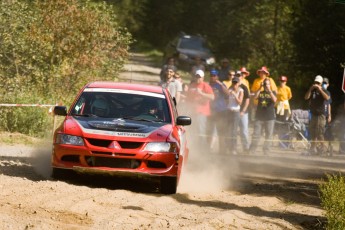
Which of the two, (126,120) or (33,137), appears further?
(33,137)

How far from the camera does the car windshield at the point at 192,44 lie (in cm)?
5850

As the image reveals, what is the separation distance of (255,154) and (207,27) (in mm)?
52790

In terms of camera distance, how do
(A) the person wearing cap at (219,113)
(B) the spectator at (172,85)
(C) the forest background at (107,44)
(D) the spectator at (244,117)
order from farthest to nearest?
(C) the forest background at (107,44) → (D) the spectator at (244,117) → (A) the person wearing cap at (219,113) → (B) the spectator at (172,85)

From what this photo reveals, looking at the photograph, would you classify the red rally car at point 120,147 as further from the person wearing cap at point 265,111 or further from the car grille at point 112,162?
the person wearing cap at point 265,111

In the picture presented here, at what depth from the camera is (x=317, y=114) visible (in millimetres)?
24766

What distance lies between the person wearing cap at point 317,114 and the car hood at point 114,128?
10582 mm

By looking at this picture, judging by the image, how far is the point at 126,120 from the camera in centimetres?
1455

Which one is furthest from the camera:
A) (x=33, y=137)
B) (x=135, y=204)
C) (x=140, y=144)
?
(x=33, y=137)

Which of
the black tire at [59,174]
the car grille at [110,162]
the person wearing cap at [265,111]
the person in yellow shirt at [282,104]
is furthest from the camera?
the person in yellow shirt at [282,104]

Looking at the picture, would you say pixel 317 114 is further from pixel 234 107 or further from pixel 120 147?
pixel 120 147

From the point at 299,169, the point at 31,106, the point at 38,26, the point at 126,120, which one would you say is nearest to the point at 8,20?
the point at 38,26

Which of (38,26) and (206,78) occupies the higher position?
(38,26)

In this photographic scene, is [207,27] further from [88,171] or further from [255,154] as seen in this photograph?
[88,171]

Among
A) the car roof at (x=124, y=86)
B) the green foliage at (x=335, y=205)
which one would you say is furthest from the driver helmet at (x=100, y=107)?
the green foliage at (x=335, y=205)
